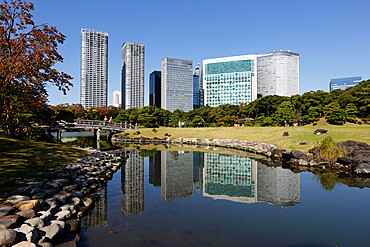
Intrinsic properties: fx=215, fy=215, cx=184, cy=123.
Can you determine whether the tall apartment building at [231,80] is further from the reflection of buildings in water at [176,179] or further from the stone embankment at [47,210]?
the stone embankment at [47,210]

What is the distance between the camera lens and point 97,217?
9.44 metres

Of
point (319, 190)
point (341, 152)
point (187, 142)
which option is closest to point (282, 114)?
point (187, 142)

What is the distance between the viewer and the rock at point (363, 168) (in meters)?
16.7

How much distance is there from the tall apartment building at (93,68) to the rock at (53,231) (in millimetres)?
199998

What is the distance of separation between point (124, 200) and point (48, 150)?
9653mm

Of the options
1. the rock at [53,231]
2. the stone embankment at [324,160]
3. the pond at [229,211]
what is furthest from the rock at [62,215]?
the stone embankment at [324,160]

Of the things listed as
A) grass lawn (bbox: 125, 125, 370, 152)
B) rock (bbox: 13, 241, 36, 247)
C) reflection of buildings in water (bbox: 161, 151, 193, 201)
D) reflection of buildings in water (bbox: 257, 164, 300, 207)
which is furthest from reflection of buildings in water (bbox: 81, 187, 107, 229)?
grass lawn (bbox: 125, 125, 370, 152)

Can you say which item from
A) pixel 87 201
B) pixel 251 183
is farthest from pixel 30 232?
pixel 251 183

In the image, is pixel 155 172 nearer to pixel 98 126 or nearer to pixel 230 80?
pixel 98 126

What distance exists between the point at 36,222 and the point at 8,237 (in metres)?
1.32

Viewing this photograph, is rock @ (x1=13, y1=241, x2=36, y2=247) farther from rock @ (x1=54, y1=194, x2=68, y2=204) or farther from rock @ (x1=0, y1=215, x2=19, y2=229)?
rock @ (x1=54, y1=194, x2=68, y2=204)

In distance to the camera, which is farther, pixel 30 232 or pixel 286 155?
pixel 286 155

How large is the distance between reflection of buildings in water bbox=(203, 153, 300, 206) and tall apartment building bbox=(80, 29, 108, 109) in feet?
628

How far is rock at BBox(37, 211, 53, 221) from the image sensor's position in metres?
7.67
